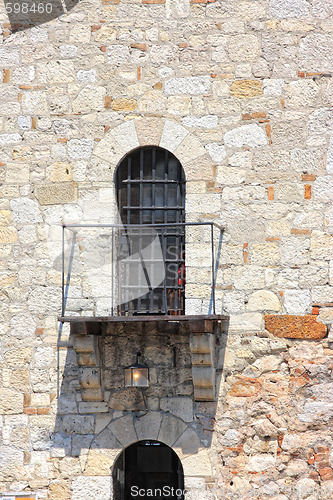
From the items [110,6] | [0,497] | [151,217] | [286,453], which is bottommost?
[0,497]

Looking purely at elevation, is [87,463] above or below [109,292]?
below

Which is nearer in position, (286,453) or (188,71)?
(286,453)

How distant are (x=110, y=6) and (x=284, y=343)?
12.3 feet

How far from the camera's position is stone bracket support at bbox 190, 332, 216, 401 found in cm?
685

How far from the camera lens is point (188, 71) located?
754 centimetres

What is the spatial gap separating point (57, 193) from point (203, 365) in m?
2.22

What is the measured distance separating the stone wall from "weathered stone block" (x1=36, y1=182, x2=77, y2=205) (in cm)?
2

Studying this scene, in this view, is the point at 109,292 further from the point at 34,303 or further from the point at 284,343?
the point at 284,343

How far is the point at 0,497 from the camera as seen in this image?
7.21 m

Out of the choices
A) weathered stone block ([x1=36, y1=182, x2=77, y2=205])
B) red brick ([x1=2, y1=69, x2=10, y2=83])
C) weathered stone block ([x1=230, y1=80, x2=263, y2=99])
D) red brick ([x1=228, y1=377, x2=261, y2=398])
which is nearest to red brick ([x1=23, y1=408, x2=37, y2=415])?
red brick ([x1=228, y1=377, x2=261, y2=398])

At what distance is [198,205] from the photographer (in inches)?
291

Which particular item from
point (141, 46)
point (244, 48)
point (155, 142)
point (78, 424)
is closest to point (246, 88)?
point (244, 48)

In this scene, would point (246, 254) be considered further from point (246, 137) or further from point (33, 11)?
point (33, 11)

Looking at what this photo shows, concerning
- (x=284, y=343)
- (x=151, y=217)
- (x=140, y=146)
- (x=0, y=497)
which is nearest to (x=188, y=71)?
(x=140, y=146)
